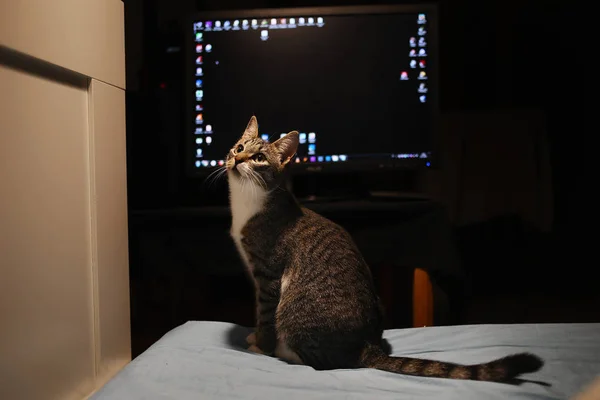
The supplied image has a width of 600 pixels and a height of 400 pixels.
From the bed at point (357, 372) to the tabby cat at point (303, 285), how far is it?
0.14ft

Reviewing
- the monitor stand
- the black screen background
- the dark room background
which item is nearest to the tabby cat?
the black screen background

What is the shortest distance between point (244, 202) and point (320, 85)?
585mm

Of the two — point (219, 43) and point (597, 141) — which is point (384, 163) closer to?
point (219, 43)

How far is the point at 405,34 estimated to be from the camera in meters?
1.66

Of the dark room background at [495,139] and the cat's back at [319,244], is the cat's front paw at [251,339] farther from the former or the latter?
the dark room background at [495,139]

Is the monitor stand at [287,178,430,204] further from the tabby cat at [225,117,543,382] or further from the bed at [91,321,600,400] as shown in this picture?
the bed at [91,321,600,400]

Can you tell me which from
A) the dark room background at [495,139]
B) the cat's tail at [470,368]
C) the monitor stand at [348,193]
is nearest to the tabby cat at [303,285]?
Answer: the cat's tail at [470,368]

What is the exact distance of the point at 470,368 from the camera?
1061 millimetres

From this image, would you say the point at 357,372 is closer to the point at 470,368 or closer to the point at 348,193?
the point at 470,368

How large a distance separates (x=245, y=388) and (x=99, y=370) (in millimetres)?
431

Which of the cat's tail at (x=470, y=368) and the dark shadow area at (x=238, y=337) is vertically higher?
the cat's tail at (x=470, y=368)

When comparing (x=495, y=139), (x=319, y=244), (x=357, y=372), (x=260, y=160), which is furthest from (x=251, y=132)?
(x=495, y=139)

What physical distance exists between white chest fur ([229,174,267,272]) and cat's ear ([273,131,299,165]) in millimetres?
104

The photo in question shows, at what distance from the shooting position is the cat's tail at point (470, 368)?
1036mm
